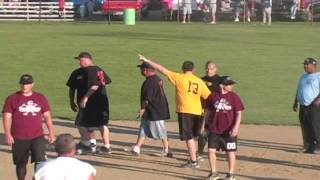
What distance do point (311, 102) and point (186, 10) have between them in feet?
107

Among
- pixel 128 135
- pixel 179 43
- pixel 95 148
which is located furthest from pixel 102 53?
pixel 95 148

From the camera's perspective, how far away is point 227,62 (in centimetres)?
2756

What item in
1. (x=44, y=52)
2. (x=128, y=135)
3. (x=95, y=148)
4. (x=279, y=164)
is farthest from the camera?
(x=44, y=52)

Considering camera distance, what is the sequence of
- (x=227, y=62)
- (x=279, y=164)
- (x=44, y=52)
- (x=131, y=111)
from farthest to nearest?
(x=44, y=52), (x=227, y=62), (x=131, y=111), (x=279, y=164)

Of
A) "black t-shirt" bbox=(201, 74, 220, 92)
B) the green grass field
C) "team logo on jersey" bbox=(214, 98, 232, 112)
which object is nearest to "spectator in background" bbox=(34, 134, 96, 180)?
"team logo on jersey" bbox=(214, 98, 232, 112)

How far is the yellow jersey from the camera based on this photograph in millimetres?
11906

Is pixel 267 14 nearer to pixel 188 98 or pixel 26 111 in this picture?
pixel 188 98

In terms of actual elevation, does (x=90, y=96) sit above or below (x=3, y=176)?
above

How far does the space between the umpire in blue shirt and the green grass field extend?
4131 mm

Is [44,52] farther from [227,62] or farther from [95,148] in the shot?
[95,148]

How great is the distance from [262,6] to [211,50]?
610 inches

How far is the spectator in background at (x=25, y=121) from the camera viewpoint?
10156mm

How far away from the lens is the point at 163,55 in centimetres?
2884

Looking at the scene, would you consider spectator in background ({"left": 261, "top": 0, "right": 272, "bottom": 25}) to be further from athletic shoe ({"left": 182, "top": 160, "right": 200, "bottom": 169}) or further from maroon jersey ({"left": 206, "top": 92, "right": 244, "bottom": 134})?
maroon jersey ({"left": 206, "top": 92, "right": 244, "bottom": 134})
